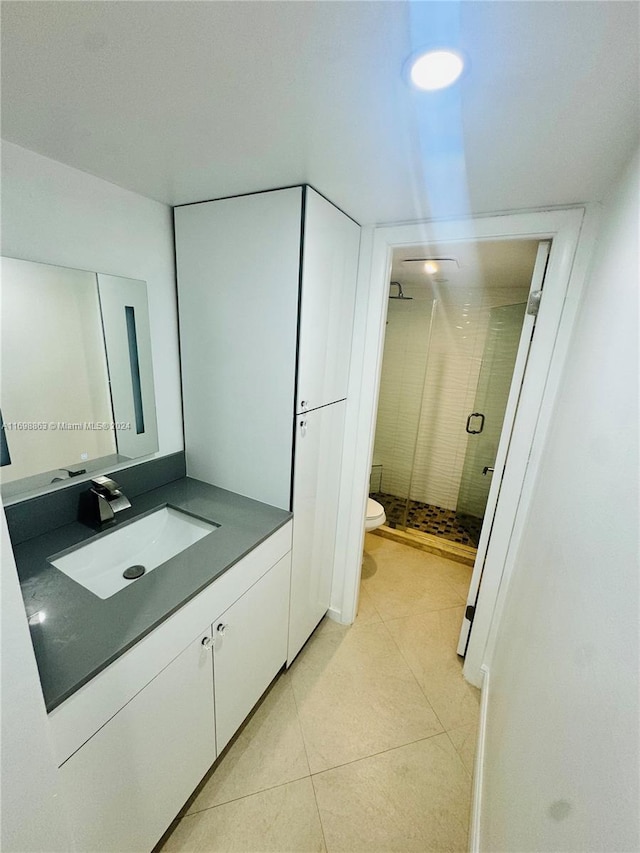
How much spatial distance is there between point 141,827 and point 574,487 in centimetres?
152

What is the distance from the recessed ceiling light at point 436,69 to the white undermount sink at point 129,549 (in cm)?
139

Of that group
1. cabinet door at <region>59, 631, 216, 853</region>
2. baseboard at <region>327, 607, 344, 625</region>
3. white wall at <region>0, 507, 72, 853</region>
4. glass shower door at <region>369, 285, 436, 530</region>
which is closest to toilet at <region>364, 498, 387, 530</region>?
baseboard at <region>327, 607, 344, 625</region>

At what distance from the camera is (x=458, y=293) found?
2760mm

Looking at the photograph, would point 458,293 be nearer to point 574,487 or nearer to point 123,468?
point 574,487

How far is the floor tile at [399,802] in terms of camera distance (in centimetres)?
114

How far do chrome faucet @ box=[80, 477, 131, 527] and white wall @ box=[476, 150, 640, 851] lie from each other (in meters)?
1.40

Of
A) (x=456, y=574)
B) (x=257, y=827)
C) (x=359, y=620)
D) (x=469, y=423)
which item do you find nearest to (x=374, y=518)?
(x=359, y=620)

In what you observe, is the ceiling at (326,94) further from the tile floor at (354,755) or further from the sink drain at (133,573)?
the tile floor at (354,755)

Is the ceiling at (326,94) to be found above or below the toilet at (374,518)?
above

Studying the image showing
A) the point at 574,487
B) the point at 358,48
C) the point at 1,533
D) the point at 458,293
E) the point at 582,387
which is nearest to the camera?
the point at 1,533

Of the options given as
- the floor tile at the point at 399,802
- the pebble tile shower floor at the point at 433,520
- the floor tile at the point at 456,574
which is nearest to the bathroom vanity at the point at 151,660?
the floor tile at the point at 399,802

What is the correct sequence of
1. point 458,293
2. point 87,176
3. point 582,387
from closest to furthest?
point 582,387 < point 87,176 < point 458,293

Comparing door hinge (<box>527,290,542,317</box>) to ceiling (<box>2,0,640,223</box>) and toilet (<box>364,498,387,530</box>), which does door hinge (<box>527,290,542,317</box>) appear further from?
toilet (<box>364,498,387,530</box>)

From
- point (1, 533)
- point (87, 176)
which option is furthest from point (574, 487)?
point (87, 176)
